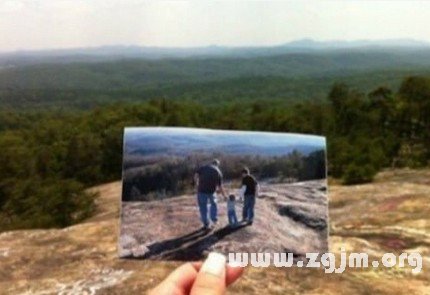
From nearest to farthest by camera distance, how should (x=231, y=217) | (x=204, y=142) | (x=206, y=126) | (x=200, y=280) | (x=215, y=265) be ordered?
(x=200, y=280) → (x=215, y=265) → (x=204, y=142) → (x=231, y=217) → (x=206, y=126)

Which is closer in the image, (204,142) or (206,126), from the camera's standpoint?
(204,142)

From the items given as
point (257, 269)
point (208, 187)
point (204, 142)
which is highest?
point (204, 142)

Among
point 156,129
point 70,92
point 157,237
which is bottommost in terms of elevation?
point 70,92

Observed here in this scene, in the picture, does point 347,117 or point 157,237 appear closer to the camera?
point 157,237

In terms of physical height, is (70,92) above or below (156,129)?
below

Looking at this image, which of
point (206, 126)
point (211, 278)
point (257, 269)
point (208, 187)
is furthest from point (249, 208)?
point (206, 126)

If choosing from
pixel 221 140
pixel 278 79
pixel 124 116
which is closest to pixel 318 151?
pixel 221 140

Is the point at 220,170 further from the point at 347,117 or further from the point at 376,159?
the point at 347,117

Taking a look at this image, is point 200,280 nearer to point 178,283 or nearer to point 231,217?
point 178,283
